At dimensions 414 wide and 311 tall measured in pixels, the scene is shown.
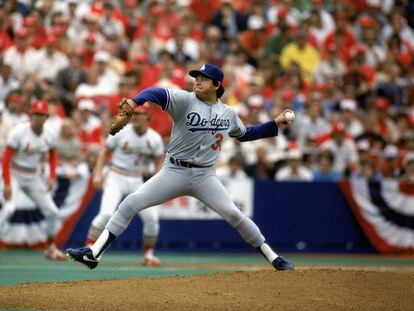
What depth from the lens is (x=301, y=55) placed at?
21078 millimetres

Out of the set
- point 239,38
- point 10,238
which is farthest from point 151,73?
point 10,238

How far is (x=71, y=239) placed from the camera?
642 inches

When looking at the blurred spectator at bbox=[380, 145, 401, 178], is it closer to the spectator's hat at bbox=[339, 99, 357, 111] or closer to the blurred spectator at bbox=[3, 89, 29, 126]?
the spectator's hat at bbox=[339, 99, 357, 111]

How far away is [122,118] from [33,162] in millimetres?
5707

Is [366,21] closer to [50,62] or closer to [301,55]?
[301,55]

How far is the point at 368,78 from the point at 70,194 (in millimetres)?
8363

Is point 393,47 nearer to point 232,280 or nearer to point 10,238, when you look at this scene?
point 10,238

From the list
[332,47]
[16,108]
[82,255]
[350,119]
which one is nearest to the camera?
[82,255]

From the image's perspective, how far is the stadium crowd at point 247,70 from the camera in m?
17.4

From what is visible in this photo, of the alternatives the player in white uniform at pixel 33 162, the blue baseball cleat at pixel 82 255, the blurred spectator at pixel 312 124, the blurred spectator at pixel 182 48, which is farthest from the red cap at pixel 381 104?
the blue baseball cleat at pixel 82 255

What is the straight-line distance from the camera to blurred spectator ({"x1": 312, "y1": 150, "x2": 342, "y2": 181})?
17.3 meters

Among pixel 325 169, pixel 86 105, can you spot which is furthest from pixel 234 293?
pixel 86 105

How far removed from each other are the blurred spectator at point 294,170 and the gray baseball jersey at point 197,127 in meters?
6.72

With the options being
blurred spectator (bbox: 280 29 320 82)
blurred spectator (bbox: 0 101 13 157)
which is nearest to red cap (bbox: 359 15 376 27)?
blurred spectator (bbox: 280 29 320 82)
